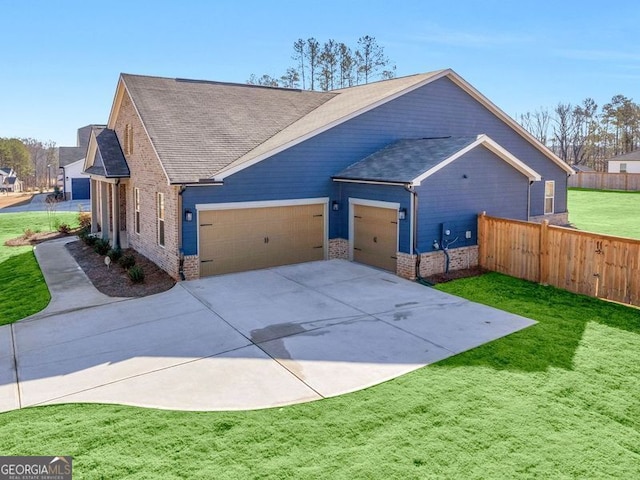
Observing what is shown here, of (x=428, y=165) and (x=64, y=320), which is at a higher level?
(x=428, y=165)

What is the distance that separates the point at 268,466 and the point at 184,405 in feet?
6.83

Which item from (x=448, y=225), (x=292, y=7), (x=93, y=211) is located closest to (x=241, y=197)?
(x=448, y=225)

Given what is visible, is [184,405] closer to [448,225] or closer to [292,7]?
[448,225]

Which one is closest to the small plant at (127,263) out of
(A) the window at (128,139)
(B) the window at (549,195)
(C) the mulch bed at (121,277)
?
(C) the mulch bed at (121,277)

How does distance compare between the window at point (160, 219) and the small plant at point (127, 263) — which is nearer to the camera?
the small plant at point (127, 263)

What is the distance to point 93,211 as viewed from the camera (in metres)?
24.4

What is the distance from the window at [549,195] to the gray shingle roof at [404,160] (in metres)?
9.49

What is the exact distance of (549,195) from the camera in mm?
23906

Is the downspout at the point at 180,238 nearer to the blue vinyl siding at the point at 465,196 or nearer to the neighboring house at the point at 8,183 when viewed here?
the blue vinyl siding at the point at 465,196

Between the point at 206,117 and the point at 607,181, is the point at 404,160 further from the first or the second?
the point at 607,181

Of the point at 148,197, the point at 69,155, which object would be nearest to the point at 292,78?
the point at 69,155

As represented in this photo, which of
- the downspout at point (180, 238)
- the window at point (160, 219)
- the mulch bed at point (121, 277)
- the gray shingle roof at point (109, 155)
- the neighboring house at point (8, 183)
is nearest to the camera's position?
the mulch bed at point (121, 277)
